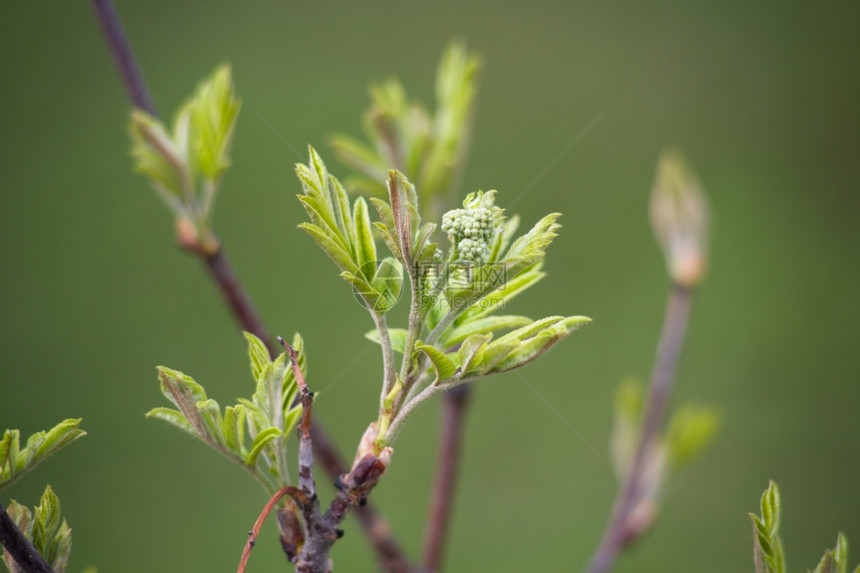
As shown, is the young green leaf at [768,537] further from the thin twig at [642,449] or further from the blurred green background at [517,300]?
Answer: the blurred green background at [517,300]

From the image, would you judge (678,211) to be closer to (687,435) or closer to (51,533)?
(687,435)

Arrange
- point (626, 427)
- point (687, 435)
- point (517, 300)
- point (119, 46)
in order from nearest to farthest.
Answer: point (119, 46) < point (687, 435) < point (626, 427) < point (517, 300)

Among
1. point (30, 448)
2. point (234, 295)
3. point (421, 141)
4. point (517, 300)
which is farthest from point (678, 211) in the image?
point (517, 300)

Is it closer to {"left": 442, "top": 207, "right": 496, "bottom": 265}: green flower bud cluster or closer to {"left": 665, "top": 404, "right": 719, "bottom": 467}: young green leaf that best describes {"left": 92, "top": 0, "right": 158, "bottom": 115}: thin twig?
{"left": 442, "top": 207, "right": 496, "bottom": 265}: green flower bud cluster

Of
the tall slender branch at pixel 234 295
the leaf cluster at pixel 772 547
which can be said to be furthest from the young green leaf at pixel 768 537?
the tall slender branch at pixel 234 295

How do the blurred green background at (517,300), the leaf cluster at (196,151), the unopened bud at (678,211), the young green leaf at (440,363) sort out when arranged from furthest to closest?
the blurred green background at (517,300) < the unopened bud at (678,211) < the leaf cluster at (196,151) < the young green leaf at (440,363)

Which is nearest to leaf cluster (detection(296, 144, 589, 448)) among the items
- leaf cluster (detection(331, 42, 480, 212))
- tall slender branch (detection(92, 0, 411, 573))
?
tall slender branch (detection(92, 0, 411, 573))
